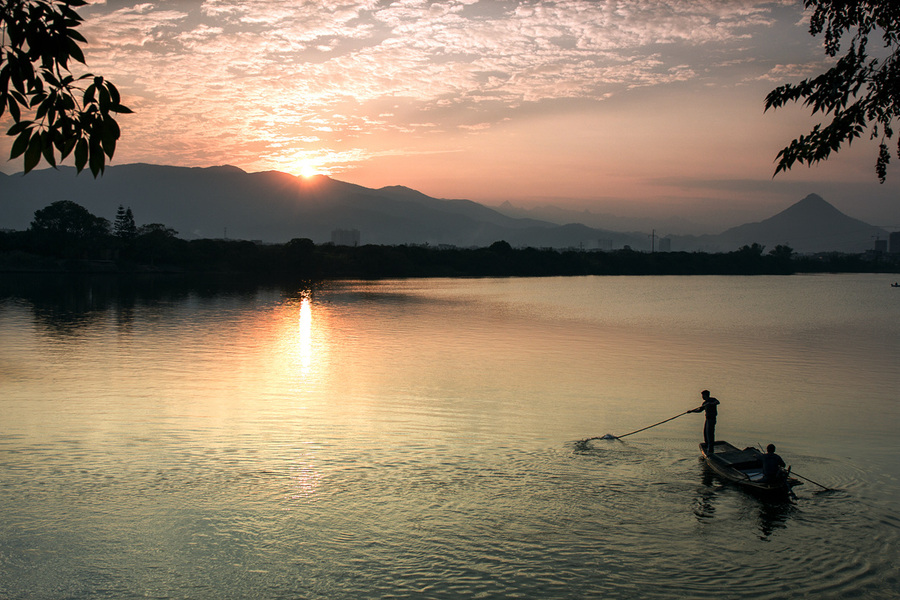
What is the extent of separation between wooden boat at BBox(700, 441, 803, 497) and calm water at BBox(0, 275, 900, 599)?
0.35 m

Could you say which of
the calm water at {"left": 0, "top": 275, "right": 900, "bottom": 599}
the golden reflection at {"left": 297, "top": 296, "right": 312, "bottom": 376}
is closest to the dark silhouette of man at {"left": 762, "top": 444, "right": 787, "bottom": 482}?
the calm water at {"left": 0, "top": 275, "right": 900, "bottom": 599}

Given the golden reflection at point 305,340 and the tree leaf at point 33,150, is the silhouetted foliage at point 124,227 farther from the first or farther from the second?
the tree leaf at point 33,150

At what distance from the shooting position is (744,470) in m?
17.1

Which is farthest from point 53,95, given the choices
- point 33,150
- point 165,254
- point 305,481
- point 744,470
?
point 165,254

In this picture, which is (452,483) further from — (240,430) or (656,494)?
(240,430)

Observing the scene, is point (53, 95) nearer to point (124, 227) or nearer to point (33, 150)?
point (33, 150)

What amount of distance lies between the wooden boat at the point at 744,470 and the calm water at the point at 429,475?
1.13 ft

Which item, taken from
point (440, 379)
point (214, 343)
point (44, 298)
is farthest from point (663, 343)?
point (44, 298)

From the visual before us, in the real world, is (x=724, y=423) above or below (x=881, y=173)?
below

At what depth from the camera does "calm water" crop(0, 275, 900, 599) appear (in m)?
12.4

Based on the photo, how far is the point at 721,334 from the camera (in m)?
53.8

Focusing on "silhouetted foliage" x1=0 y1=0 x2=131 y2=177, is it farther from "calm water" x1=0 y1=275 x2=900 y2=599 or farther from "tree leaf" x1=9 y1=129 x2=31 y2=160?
"calm water" x1=0 y1=275 x2=900 y2=599

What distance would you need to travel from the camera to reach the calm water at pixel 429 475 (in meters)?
12.4

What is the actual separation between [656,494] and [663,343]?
107ft
